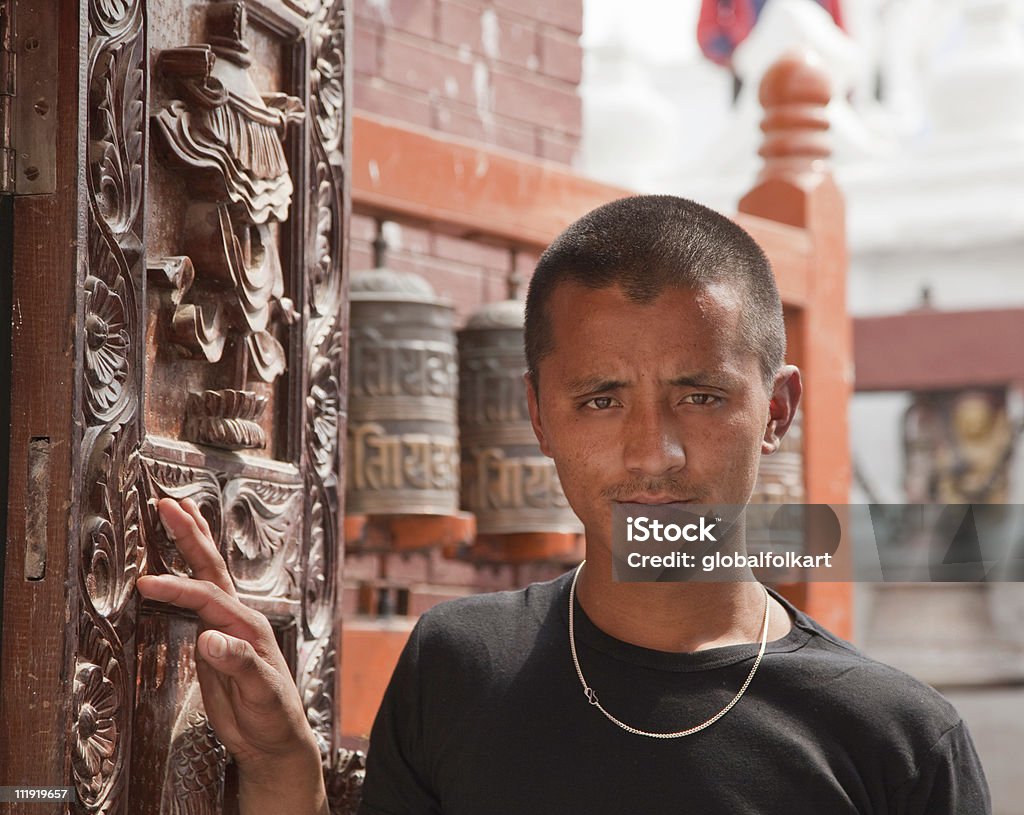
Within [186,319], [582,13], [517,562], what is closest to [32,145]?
[186,319]

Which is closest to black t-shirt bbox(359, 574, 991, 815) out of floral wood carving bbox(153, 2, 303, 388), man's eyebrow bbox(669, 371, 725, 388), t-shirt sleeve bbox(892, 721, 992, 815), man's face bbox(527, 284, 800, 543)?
t-shirt sleeve bbox(892, 721, 992, 815)

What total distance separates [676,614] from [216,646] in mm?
424

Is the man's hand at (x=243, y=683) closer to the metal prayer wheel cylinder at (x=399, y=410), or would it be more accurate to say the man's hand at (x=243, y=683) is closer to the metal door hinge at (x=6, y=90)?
the metal door hinge at (x=6, y=90)

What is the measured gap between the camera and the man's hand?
5.22 feet

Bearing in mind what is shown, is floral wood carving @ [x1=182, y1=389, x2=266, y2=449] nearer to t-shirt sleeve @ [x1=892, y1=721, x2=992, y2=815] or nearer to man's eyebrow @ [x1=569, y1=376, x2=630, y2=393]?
man's eyebrow @ [x1=569, y1=376, x2=630, y2=393]

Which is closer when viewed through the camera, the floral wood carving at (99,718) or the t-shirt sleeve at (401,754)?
the floral wood carving at (99,718)

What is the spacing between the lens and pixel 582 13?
4570mm

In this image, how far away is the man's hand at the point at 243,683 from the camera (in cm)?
159

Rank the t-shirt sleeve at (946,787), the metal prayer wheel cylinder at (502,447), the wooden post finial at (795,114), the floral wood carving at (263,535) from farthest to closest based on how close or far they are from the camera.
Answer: the wooden post finial at (795,114)
the metal prayer wheel cylinder at (502,447)
the floral wood carving at (263,535)
the t-shirt sleeve at (946,787)

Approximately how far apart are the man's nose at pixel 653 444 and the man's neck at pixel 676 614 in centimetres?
12

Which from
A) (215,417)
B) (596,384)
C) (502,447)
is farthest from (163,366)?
(502,447)

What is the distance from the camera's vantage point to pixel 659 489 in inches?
62.1

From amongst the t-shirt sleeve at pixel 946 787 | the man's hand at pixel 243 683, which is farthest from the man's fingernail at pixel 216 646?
the t-shirt sleeve at pixel 946 787

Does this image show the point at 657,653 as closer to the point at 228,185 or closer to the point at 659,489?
the point at 659,489
